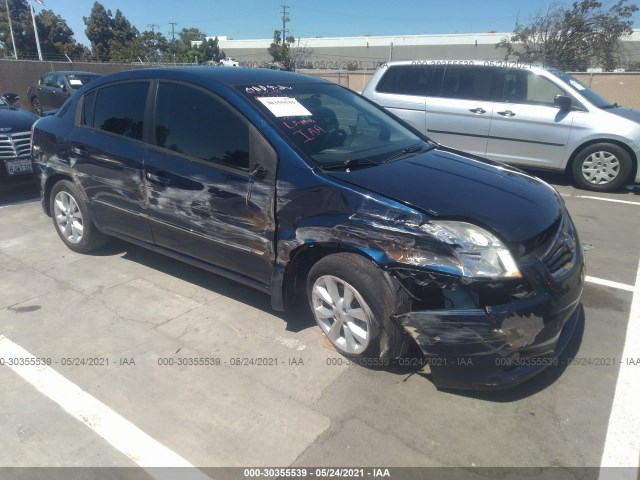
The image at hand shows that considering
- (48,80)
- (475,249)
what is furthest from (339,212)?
(48,80)

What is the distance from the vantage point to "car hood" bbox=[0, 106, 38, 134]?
20.3ft

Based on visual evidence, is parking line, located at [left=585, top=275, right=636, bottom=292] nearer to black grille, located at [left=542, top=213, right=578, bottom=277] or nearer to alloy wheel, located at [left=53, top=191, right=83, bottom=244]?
black grille, located at [left=542, top=213, right=578, bottom=277]

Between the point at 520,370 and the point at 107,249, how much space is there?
4047 millimetres

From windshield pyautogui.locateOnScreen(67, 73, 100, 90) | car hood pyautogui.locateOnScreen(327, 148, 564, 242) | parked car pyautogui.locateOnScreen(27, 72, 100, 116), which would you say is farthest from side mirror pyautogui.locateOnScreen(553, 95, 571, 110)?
windshield pyautogui.locateOnScreen(67, 73, 100, 90)

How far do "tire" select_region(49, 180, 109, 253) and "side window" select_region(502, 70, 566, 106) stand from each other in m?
5.98

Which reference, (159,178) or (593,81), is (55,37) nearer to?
(593,81)

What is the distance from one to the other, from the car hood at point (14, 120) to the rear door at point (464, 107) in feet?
19.3

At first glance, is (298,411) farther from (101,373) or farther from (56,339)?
(56,339)

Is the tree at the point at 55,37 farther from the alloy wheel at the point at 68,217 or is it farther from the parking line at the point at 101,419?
the parking line at the point at 101,419

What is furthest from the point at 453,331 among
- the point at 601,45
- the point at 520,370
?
the point at 601,45

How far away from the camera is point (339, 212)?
2752 millimetres

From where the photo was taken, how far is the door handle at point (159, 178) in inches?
140

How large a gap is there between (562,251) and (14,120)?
6.84 metres

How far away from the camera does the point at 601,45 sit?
26656 mm
